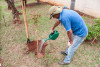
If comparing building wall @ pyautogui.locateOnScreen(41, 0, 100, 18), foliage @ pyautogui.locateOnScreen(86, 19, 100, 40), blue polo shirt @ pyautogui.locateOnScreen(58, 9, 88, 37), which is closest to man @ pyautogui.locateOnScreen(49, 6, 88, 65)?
blue polo shirt @ pyautogui.locateOnScreen(58, 9, 88, 37)

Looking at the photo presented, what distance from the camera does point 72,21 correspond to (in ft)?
6.51

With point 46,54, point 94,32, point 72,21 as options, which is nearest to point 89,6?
point 94,32

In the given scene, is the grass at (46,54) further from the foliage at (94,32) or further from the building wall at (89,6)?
the building wall at (89,6)

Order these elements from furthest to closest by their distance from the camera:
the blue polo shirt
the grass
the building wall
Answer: the building wall, the grass, the blue polo shirt

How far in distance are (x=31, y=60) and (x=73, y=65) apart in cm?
136

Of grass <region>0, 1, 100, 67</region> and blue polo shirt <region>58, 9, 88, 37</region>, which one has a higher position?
blue polo shirt <region>58, 9, 88, 37</region>

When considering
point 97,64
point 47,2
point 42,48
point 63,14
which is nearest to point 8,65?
point 42,48

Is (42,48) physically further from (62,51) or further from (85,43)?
(85,43)

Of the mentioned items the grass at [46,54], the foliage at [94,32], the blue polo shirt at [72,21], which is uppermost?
the blue polo shirt at [72,21]

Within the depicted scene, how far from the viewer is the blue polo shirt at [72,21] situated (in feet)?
6.05

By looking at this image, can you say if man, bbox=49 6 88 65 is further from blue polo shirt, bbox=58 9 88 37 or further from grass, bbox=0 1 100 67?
grass, bbox=0 1 100 67

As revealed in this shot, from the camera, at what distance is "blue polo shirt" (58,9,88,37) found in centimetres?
184

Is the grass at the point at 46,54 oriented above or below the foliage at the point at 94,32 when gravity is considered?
below

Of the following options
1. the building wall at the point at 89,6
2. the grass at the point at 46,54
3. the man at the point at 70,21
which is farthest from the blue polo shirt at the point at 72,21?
the building wall at the point at 89,6
